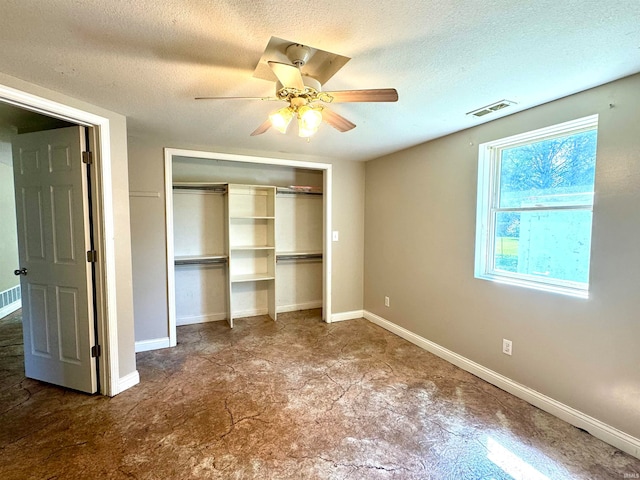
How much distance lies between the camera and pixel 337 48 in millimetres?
1478

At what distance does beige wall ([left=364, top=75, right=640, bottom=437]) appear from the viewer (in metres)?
1.77

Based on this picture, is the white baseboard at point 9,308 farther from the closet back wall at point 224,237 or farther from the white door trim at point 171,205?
the white door trim at point 171,205

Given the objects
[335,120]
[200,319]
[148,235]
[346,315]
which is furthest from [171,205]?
[346,315]

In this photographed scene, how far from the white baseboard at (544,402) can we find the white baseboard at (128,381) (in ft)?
9.15

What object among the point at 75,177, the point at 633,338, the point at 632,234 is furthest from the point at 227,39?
the point at 633,338

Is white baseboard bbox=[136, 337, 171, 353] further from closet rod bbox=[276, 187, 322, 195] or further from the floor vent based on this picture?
the floor vent

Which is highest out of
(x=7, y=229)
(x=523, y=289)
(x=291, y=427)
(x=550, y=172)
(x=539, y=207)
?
(x=550, y=172)

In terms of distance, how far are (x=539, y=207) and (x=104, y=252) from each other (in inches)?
133

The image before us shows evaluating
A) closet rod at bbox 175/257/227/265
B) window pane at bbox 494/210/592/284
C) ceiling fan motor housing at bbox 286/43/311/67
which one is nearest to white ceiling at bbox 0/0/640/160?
ceiling fan motor housing at bbox 286/43/311/67

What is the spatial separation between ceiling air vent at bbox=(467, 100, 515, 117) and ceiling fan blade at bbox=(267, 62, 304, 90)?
153cm

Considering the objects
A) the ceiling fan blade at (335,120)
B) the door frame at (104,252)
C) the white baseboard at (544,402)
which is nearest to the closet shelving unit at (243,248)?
the door frame at (104,252)

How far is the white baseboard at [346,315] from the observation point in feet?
13.7

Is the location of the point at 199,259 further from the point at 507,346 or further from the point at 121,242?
the point at 507,346

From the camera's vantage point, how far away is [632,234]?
1745 mm
